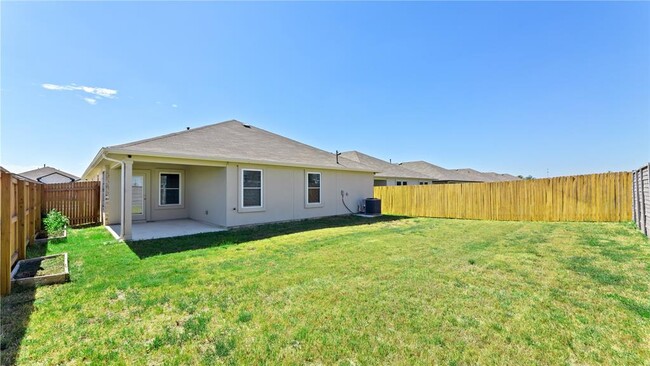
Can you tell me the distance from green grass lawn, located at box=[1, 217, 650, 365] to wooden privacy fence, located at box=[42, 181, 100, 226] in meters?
6.33

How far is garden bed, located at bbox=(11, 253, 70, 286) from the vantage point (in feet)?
13.5

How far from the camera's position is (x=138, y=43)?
29.7ft

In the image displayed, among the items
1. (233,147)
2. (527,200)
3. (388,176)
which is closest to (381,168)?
(388,176)

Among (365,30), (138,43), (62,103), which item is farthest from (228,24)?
(62,103)

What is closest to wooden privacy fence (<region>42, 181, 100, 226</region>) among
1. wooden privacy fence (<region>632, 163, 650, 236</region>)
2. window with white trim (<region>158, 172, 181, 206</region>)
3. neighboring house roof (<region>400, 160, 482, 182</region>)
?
window with white trim (<region>158, 172, 181, 206</region>)

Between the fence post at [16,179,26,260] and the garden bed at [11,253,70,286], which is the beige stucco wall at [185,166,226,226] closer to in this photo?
the garden bed at [11,253,70,286]

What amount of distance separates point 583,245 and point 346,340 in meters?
7.10

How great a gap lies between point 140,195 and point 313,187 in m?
7.02

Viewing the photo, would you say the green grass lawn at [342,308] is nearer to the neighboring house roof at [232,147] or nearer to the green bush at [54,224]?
the green bush at [54,224]

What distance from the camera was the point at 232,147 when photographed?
1078 cm

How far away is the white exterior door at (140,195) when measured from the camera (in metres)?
10.9

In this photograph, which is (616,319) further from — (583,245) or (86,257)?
(86,257)

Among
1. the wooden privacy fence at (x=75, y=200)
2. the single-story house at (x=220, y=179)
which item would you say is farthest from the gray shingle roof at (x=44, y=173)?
the single-story house at (x=220, y=179)

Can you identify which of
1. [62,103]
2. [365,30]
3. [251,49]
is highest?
[365,30]
